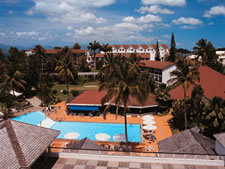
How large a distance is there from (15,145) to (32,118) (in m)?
25.9

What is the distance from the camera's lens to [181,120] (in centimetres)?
2967

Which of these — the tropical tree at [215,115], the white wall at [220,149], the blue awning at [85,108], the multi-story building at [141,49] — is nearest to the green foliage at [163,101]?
the blue awning at [85,108]

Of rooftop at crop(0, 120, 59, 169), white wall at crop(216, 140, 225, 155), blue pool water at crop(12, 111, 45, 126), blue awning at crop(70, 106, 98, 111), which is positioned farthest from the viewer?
blue awning at crop(70, 106, 98, 111)

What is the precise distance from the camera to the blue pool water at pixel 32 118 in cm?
3484

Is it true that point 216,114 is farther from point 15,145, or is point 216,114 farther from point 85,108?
point 85,108

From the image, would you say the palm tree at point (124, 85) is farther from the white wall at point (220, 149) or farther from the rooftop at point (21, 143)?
the white wall at point (220, 149)

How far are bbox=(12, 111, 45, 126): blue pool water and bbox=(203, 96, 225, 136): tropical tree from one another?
89.2 ft

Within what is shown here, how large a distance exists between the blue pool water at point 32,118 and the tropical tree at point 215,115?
27.2 meters

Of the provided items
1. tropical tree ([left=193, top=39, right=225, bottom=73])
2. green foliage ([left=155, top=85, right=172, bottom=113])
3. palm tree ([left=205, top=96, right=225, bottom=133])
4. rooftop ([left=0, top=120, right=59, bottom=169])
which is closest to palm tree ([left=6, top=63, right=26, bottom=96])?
green foliage ([left=155, top=85, right=172, bottom=113])

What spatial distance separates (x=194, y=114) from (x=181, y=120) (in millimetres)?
2367

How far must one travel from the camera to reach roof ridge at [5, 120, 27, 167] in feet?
36.9

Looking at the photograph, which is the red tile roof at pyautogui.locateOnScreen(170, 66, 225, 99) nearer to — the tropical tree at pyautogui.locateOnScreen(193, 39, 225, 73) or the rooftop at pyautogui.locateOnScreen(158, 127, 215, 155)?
the rooftop at pyautogui.locateOnScreen(158, 127, 215, 155)

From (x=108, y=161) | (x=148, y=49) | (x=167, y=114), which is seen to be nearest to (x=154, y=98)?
(x=167, y=114)

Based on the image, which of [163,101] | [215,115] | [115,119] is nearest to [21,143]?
[215,115]
